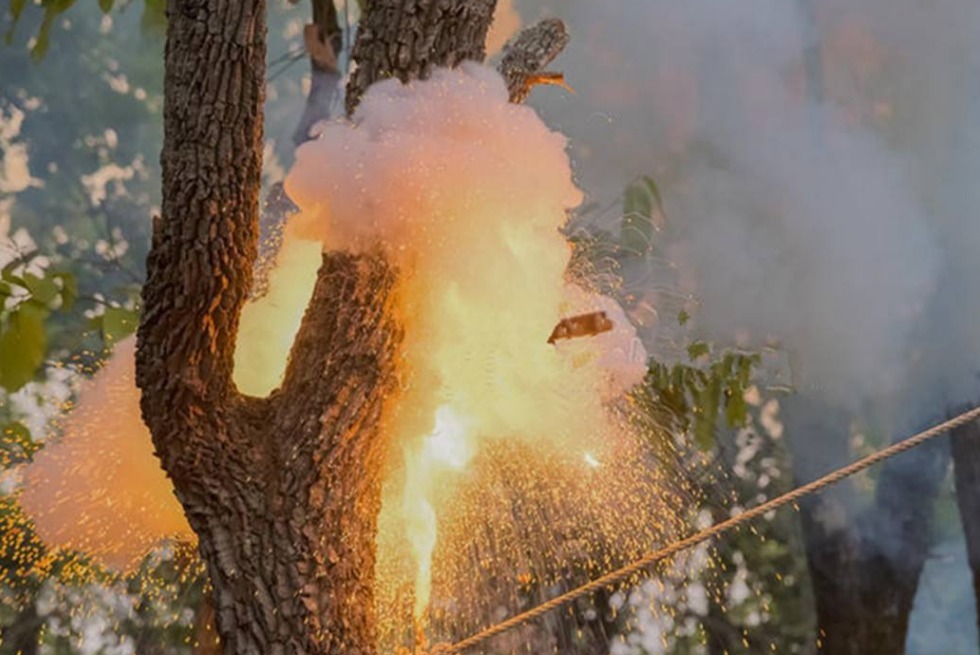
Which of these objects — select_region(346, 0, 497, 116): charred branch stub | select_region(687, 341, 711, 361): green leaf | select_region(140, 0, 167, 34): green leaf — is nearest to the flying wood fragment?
select_region(346, 0, 497, 116): charred branch stub

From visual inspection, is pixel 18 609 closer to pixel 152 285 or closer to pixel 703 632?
pixel 703 632

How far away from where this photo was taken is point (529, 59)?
168 cm

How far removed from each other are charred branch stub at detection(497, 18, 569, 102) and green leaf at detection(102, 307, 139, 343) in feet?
2.68

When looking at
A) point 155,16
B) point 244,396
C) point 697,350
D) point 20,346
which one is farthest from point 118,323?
point 697,350

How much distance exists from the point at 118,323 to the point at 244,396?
79 cm

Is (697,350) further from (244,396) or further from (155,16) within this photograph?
(244,396)

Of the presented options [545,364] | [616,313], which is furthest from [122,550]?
[616,313]

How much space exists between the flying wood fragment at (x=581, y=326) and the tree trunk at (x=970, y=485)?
2.60m

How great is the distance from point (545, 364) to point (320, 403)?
0.30 m

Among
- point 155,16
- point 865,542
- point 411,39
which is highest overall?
point 155,16

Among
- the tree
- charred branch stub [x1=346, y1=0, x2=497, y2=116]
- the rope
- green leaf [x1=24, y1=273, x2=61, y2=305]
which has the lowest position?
the rope

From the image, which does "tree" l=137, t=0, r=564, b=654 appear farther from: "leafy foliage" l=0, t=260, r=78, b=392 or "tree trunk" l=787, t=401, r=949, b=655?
"tree trunk" l=787, t=401, r=949, b=655

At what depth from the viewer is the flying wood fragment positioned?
150cm

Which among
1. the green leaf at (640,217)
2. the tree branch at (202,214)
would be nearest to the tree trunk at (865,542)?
the green leaf at (640,217)
